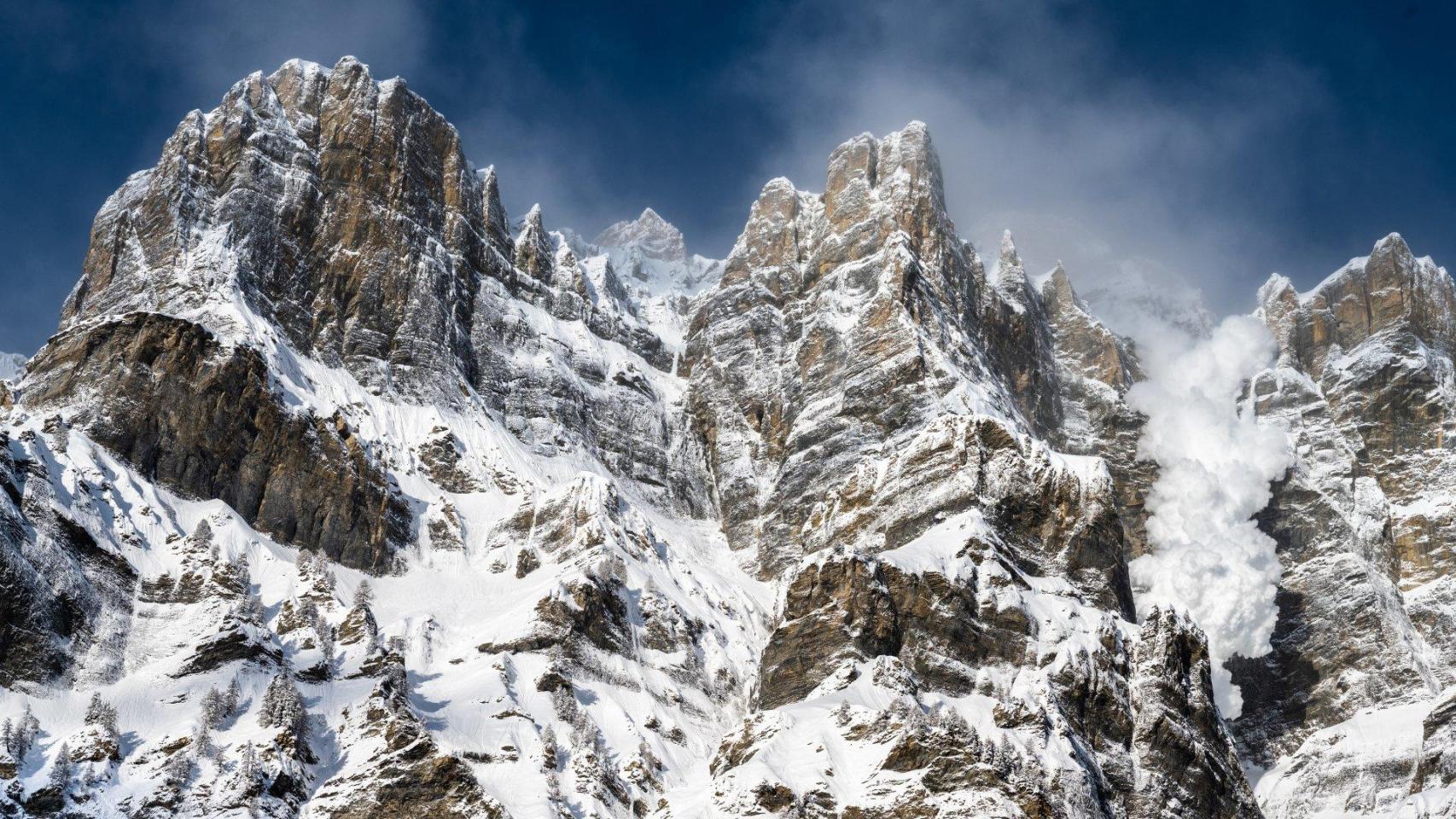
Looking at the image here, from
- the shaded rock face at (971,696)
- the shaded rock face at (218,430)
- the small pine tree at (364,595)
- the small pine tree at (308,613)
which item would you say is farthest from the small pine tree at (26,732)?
the shaded rock face at (971,696)

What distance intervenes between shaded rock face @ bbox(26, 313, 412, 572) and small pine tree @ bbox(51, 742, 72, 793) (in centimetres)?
4701

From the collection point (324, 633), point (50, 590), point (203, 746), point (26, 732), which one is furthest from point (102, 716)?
point (324, 633)

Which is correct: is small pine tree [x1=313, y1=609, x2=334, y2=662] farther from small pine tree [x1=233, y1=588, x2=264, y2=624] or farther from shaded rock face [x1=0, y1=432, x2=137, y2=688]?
shaded rock face [x1=0, y1=432, x2=137, y2=688]

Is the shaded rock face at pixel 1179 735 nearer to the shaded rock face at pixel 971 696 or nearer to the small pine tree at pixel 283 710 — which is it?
the shaded rock face at pixel 971 696

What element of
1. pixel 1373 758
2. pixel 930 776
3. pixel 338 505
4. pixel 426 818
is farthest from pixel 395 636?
pixel 1373 758

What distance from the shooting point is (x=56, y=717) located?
122625mm

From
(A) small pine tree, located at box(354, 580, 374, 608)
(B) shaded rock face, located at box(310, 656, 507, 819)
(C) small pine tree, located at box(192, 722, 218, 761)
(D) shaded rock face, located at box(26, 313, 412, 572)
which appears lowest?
(B) shaded rock face, located at box(310, 656, 507, 819)

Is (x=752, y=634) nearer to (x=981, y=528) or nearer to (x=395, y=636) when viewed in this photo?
(x=981, y=528)

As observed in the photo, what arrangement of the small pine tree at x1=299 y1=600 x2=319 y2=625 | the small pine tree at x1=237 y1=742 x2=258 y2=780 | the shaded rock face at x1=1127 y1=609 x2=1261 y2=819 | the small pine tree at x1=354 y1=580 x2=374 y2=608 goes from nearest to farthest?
1. the small pine tree at x1=237 y1=742 x2=258 y2=780
2. the small pine tree at x1=299 y1=600 x2=319 y2=625
3. the shaded rock face at x1=1127 y1=609 x2=1261 y2=819
4. the small pine tree at x1=354 y1=580 x2=374 y2=608

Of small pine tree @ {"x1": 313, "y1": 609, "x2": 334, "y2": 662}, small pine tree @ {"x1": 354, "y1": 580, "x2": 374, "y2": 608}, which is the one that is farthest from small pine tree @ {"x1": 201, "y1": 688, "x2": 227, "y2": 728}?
small pine tree @ {"x1": 354, "y1": 580, "x2": 374, "y2": 608}

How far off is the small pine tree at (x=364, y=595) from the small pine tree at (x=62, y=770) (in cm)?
3885

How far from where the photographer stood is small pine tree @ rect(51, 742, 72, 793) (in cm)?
11150

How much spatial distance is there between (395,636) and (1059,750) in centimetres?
6670

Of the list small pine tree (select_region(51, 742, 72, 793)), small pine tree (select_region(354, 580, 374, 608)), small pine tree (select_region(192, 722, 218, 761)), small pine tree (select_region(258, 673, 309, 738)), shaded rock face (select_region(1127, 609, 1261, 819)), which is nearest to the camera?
small pine tree (select_region(51, 742, 72, 793))
